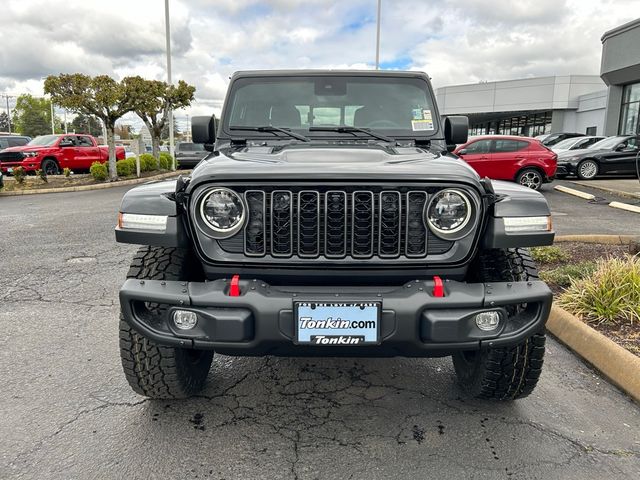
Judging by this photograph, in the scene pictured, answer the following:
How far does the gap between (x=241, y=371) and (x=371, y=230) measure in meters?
1.52

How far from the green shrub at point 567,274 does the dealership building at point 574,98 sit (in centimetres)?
1985

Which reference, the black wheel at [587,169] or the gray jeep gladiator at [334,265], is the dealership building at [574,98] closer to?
the black wheel at [587,169]

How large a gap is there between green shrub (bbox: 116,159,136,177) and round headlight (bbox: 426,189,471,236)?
16.4 m

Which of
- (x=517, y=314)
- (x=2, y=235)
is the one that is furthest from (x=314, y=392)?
(x=2, y=235)

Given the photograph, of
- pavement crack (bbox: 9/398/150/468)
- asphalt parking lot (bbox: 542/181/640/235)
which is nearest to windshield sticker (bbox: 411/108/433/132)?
pavement crack (bbox: 9/398/150/468)

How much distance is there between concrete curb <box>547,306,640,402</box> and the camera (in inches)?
121

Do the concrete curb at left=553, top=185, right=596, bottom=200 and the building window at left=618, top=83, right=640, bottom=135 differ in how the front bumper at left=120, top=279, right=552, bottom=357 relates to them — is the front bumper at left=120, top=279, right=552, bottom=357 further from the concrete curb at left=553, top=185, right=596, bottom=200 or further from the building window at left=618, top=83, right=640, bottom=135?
the building window at left=618, top=83, right=640, bottom=135

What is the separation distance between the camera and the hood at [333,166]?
2.30 meters

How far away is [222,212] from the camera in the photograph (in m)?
2.36

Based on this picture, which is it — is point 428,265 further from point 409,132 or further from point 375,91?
point 375,91

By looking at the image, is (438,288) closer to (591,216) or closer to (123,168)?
(591,216)

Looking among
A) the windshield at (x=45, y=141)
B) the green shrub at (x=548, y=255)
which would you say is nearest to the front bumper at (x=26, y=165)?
the windshield at (x=45, y=141)

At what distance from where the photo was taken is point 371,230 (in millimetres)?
2348

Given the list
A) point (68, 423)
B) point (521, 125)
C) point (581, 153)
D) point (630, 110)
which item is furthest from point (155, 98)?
point (521, 125)
